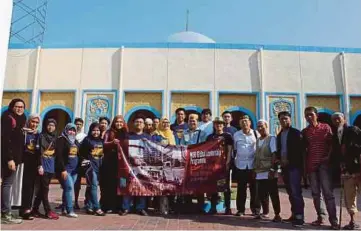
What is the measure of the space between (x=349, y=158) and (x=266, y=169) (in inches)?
45.1

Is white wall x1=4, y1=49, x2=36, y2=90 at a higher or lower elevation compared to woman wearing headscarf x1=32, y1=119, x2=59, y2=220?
higher

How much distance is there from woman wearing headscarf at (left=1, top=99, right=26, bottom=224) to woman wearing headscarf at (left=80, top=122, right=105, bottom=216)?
106 cm

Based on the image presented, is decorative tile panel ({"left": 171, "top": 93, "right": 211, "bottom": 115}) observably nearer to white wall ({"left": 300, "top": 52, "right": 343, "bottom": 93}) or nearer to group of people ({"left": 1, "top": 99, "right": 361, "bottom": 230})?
white wall ({"left": 300, "top": 52, "right": 343, "bottom": 93})

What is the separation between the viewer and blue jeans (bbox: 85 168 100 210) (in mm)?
5117

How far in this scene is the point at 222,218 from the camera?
16.4 feet

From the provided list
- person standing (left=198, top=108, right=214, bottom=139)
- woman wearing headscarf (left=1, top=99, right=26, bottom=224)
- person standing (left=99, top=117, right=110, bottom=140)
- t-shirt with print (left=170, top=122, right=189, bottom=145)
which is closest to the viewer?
woman wearing headscarf (left=1, top=99, right=26, bottom=224)

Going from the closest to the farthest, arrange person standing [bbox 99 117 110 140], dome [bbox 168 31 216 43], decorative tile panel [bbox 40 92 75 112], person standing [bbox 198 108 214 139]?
person standing [bbox 99 117 110 140] → person standing [bbox 198 108 214 139] → decorative tile panel [bbox 40 92 75 112] → dome [bbox 168 31 216 43]

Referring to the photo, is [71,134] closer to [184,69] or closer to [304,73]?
[184,69]

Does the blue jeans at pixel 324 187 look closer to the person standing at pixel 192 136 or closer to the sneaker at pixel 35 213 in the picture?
the person standing at pixel 192 136

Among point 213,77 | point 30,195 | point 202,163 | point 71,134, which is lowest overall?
point 30,195

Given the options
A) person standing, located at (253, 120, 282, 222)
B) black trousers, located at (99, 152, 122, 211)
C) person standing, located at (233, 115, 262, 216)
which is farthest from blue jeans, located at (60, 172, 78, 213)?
person standing, located at (253, 120, 282, 222)

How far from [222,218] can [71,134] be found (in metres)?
2.74

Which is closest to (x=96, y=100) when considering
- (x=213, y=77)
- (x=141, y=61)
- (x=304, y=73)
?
(x=141, y=61)

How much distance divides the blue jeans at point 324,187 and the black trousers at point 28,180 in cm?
404
